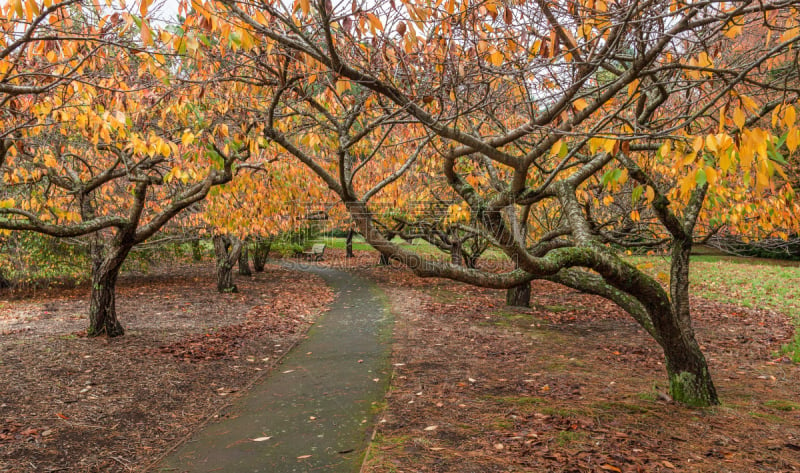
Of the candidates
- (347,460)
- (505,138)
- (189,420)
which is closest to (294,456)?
(347,460)

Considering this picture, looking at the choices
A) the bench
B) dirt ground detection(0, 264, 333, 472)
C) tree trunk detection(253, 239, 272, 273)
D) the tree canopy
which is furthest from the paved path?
the bench

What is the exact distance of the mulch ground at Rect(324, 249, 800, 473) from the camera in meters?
3.70

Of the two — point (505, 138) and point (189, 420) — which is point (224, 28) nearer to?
point (505, 138)

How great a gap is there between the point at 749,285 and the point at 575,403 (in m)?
13.6

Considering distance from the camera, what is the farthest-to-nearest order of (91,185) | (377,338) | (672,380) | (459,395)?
(377,338), (91,185), (459,395), (672,380)

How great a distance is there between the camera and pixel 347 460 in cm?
396

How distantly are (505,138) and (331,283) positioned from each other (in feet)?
45.7

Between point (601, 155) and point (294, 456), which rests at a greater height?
point (601, 155)

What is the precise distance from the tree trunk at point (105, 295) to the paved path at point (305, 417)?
3153 mm

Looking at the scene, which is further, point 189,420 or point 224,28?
point 189,420

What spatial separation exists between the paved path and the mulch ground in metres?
0.31

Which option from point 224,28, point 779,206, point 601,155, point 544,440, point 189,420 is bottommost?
point 189,420

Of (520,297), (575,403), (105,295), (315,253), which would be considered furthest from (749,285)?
(315,253)

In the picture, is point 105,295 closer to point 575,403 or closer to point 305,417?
point 305,417
